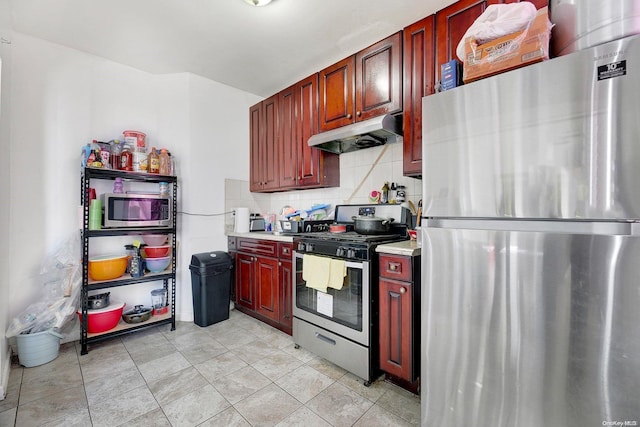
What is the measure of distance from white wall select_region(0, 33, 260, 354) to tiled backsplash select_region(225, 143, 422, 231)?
8.7 inches

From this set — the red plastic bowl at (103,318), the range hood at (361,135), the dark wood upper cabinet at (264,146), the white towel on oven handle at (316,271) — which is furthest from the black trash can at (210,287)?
the range hood at (361,135)

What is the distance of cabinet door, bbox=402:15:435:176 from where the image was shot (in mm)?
1831

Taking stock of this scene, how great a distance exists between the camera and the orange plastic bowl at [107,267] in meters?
2.28

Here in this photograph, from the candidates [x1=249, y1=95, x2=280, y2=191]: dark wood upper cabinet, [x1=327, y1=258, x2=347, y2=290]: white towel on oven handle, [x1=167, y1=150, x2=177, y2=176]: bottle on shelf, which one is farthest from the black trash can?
[x1=327, y1=258, x2=347, y2=290]: white towel on oven handle

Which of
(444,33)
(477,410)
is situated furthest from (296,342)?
(444,33)

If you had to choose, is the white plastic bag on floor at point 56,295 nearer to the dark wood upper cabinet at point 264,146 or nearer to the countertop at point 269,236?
the countertop at point 269,236

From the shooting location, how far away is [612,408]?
910 mm

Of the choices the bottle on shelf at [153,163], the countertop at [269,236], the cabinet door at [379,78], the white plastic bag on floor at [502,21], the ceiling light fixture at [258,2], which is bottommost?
the countertop at [269,236]

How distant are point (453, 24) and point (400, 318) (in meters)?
1.87

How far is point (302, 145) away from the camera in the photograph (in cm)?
280

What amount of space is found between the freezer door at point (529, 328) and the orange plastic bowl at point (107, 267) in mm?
2503

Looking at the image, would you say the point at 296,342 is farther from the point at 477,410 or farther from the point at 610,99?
the point at 610,99

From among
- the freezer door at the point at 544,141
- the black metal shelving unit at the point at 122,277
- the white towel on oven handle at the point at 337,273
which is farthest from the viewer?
the black metal shelving unit at the point at 122,277

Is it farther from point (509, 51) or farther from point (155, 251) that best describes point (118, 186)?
point (509, 51)
